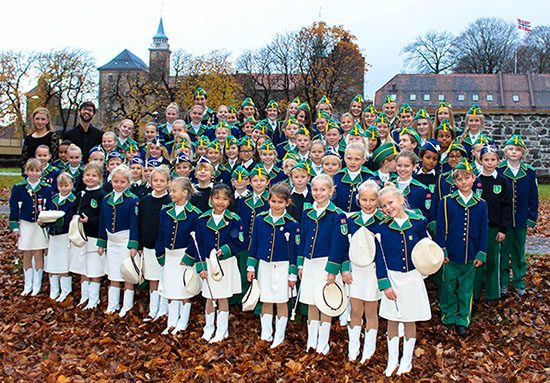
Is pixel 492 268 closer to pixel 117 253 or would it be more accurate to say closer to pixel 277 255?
pixel 277 255

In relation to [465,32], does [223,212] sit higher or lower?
lower

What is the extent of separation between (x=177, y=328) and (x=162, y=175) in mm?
1864

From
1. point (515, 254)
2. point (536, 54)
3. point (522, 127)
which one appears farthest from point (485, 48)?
point (515, 254)

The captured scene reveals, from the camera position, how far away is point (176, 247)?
569cm

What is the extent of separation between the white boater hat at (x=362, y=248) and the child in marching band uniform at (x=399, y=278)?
0.08 metres

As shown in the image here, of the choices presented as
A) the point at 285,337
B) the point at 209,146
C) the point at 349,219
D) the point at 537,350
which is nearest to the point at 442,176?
the point at 349,219

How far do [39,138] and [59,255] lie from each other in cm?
214

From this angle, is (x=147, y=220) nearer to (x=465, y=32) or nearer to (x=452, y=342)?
(x=452, y=342)

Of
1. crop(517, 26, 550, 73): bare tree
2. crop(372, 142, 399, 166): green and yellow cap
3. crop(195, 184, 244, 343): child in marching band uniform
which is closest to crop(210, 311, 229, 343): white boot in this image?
crop(195, 184, 244, 343): child in marching band uniform

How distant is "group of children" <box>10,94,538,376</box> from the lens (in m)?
4.87

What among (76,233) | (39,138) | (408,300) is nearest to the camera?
(408,300)

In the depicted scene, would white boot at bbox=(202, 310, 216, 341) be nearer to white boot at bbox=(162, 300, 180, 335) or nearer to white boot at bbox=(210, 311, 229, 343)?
white boot at bbox=(210, 311, 229, 343)

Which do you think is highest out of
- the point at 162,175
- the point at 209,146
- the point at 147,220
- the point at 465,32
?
the point at 465,32

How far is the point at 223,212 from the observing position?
5.61 meters
